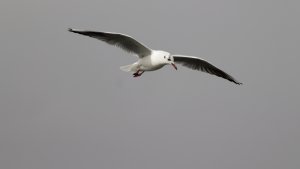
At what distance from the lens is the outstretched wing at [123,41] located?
696 inches

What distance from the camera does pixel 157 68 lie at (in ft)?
59.5

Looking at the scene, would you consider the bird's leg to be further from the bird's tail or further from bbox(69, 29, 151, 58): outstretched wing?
bbox(69, 29, 151, 58): outstretched wing

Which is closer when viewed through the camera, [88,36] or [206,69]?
[88,36]

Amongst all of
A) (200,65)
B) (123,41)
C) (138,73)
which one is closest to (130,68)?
(138,73)

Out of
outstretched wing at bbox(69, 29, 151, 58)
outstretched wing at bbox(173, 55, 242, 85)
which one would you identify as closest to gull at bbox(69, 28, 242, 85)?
outstretched wing at bbox(69, 29, 151, 58)

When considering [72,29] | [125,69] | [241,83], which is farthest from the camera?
[241,83]

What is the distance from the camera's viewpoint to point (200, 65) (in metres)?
20.3

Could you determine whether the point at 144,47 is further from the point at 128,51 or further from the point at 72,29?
the point at 72,29

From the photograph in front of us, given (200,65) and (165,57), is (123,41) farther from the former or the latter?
(200,65)

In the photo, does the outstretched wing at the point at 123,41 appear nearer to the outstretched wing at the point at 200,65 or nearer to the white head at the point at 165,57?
the white head at the point at 165,57

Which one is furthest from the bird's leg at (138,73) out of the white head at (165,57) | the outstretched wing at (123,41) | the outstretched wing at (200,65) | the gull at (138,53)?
the outstretched wing at (200,65)

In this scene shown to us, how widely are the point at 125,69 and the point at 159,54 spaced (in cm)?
143

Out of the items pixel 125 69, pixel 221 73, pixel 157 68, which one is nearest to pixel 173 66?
pixel 157 68

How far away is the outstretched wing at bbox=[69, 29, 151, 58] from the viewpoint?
17672 mm
